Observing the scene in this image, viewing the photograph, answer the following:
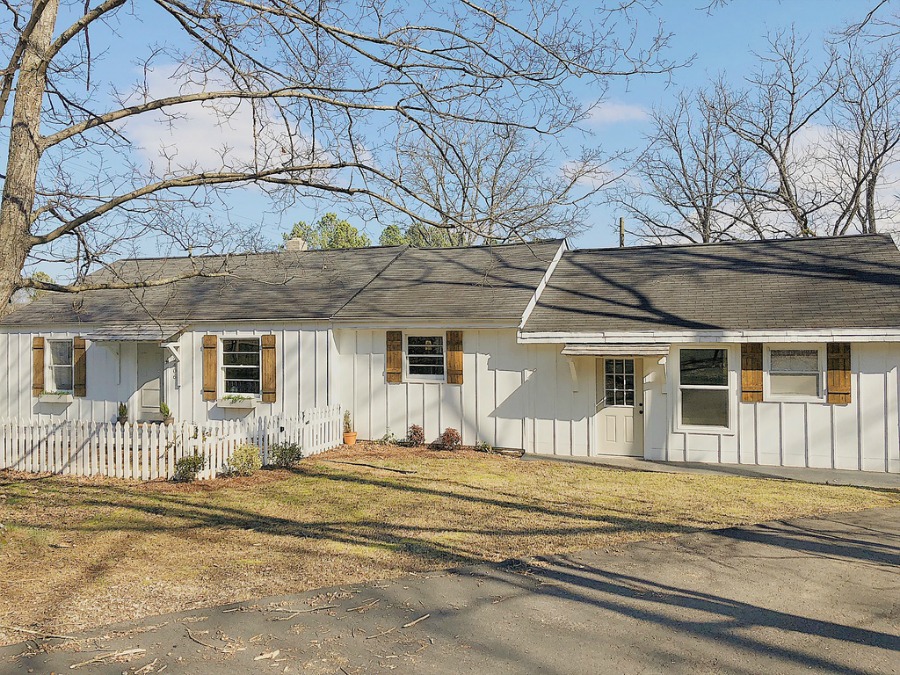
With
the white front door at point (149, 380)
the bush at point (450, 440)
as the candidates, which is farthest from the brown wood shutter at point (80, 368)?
the bush at point (450, 440)

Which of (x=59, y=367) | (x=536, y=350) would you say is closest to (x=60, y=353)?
(x=59, y=367)

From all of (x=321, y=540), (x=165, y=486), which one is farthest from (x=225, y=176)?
(x=165, y=486)

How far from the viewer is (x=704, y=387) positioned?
1302 cm

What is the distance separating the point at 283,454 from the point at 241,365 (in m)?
4.42

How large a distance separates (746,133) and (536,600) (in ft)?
95.9

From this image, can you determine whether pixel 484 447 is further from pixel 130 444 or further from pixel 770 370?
pixel 130 444

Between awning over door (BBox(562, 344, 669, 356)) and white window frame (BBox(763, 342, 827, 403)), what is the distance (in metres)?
1.81

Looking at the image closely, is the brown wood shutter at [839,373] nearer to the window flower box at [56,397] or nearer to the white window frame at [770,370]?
the white window frame at [770,370]

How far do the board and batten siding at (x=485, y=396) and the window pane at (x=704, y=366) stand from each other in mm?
1781

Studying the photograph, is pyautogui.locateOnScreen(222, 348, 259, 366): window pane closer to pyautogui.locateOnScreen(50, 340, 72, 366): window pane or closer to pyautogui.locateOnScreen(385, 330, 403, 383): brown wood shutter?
pyautogui.locateOnScreen(385, 330, 403, 383): brown wood shutter

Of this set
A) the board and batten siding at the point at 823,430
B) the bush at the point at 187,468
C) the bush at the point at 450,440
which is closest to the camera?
the bush at the point at 187,468

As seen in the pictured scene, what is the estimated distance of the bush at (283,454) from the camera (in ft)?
41.0

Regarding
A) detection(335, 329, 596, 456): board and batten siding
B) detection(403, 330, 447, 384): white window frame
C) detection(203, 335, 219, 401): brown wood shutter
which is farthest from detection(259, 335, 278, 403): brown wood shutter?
detection(403, 330, 447, 384): white window frame

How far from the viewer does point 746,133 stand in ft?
98.5
